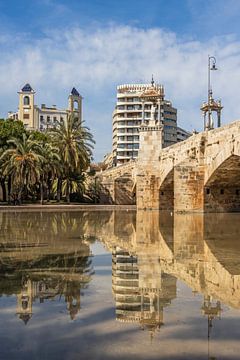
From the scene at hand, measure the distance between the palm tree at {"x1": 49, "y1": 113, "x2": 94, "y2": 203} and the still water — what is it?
2767cm

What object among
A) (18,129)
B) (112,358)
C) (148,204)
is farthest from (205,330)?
(18,129)

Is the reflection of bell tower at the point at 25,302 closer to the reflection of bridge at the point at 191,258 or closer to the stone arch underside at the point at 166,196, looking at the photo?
the reflection of bridge at the point at 191,258

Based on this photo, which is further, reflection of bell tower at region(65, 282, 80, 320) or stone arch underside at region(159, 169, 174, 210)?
stone arch underside at region(159, 169, 174, 210)

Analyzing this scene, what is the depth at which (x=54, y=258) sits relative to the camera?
8070 mm

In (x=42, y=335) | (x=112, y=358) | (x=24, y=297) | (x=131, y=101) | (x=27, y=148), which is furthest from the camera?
(x=131, y=101)

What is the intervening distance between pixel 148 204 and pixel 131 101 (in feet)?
174

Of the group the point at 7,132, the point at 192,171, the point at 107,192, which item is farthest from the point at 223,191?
the point at 7,132

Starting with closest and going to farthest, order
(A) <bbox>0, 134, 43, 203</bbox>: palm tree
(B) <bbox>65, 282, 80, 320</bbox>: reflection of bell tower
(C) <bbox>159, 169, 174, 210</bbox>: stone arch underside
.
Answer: (B) <bbox>65, 282, 80, 320</bbox>: reflection of bell tower < (C) <bbox>159, 169, 174, 210</bbox>: stone arch underside < (A) <bbox>0, 134, 43, 203</bbox>: palm tree

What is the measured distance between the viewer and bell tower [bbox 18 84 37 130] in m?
97.1

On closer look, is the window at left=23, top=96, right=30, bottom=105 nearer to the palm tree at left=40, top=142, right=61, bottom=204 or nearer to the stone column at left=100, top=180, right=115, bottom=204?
the stone column at left=100, top=180, right=115, bottom=204

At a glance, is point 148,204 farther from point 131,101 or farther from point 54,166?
point 131,101

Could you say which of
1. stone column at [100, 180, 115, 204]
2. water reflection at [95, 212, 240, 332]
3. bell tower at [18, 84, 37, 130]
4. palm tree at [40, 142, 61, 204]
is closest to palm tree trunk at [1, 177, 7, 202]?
palm tree at [40, 142, 61, 204]

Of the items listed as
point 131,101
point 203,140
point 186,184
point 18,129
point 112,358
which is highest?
point 131,101

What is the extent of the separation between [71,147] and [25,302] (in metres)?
32.5
